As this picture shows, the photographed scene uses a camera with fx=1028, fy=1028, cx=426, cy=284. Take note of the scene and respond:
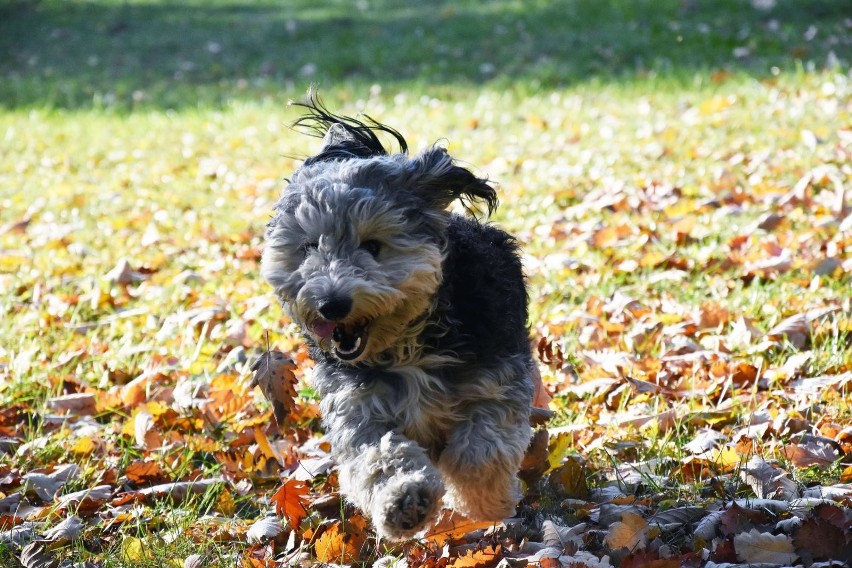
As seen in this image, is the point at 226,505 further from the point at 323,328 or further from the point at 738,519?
the point at 738,519

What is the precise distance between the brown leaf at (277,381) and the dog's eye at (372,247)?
→ 0.82 meters

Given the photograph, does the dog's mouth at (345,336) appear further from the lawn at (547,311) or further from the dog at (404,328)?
the lawn at (547,311)

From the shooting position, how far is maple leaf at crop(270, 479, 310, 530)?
12.4 ft

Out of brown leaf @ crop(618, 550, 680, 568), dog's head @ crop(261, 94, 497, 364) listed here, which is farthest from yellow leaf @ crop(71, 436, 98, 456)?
brown leaf @ crop(618, 550, 680, 568)

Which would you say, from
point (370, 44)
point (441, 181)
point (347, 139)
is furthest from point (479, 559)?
point (370, 44)

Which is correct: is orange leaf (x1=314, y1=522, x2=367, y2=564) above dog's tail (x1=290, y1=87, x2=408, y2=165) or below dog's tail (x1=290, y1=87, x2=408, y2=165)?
below

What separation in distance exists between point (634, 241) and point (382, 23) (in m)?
12.7

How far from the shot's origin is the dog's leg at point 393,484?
3257 mm

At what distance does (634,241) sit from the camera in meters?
6.89

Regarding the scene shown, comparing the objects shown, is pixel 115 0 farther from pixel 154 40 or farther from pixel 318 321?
pixel 318 321

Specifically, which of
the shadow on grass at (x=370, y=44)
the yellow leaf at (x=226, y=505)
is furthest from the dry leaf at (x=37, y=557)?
the shadow on grass at (x=370, y=44)

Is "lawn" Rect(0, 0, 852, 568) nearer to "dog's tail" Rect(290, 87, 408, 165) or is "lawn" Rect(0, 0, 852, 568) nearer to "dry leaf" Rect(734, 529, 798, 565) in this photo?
"dry leaf" Rect(734, 529, 798, 565)

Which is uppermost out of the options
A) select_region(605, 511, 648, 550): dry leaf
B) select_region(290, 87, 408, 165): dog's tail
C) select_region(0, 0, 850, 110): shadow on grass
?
select_region(0, 0, 850, 110): shadow on grass

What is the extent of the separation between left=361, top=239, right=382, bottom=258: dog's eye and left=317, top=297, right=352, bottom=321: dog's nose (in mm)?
264
